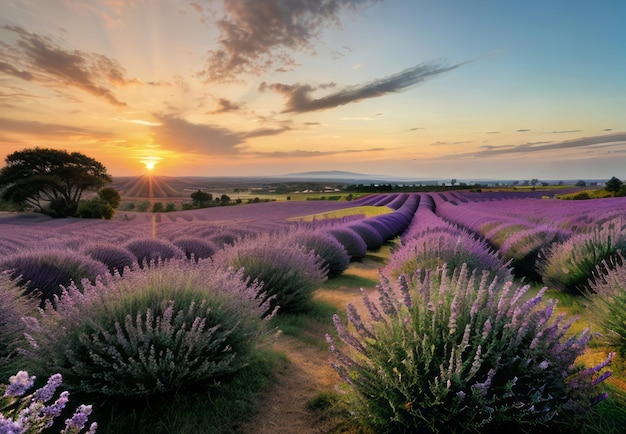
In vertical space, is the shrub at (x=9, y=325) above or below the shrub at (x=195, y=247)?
above

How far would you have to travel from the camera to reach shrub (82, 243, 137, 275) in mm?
6656

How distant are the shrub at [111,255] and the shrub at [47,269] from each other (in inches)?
43.3

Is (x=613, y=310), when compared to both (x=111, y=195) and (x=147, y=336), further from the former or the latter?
(x=111, y=195)

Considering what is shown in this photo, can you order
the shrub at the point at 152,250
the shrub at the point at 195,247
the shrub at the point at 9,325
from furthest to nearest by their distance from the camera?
the shrub at the point at 195,247 < the shrub at the point at 152,250 < the shrub at the point at 9,325

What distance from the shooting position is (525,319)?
8.38 ft

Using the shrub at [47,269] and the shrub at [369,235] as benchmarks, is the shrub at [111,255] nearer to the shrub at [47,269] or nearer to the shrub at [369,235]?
the shrub at [47,269]

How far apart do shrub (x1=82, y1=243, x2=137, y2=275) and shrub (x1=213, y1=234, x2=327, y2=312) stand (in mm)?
2048

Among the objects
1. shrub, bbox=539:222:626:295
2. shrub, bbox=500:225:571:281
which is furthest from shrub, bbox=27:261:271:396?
shrub, bbox=500:225:571:281

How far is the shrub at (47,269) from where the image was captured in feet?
16.5

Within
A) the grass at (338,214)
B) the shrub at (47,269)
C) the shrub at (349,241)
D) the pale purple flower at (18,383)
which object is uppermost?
the pale purple flower at (18,383)

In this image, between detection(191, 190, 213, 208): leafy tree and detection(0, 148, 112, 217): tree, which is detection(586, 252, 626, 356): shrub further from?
detection(191, 190, 213, 208): leafy tree

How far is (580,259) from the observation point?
257 inches

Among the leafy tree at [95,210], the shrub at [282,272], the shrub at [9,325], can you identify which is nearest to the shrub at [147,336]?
the shrub at [9,325]

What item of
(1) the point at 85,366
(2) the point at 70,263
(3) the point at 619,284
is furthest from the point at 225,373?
(3) the point at 619,284
